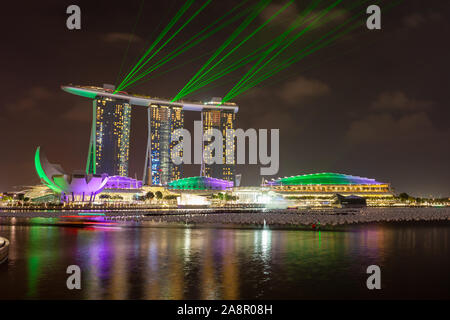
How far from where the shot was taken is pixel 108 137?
188625 mm

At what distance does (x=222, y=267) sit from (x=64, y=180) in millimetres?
81471

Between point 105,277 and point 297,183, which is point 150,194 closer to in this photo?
point 297,183

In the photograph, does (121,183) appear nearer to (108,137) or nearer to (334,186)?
(108,137)

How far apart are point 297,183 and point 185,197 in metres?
48.7

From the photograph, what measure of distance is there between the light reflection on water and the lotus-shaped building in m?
61.8

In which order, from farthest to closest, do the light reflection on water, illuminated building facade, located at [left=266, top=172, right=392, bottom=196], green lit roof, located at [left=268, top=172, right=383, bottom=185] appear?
green lit roof, located at [left=268, top=172, right=383, bottom=185]
illuminated building facade, located at [left=266, top=172, right=392, bottom=196]
the light reflection on water

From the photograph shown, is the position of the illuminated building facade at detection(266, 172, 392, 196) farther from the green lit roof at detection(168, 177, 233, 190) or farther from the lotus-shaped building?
the lotus-shaped building

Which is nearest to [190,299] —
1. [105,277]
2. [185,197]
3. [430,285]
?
[105,277]

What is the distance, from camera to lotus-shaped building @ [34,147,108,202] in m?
90.9

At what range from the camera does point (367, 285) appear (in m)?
16.8

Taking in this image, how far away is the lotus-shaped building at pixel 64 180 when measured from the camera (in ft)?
298

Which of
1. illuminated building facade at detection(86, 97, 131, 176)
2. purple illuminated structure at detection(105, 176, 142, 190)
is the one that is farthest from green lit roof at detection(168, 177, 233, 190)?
illuminated building facade at detection(86, 97, 131, 176)

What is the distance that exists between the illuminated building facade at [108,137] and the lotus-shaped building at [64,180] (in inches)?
3387

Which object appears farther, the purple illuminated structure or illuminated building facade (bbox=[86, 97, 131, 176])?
illuminated building facade (bbox=[86, 97, 131, 176])
